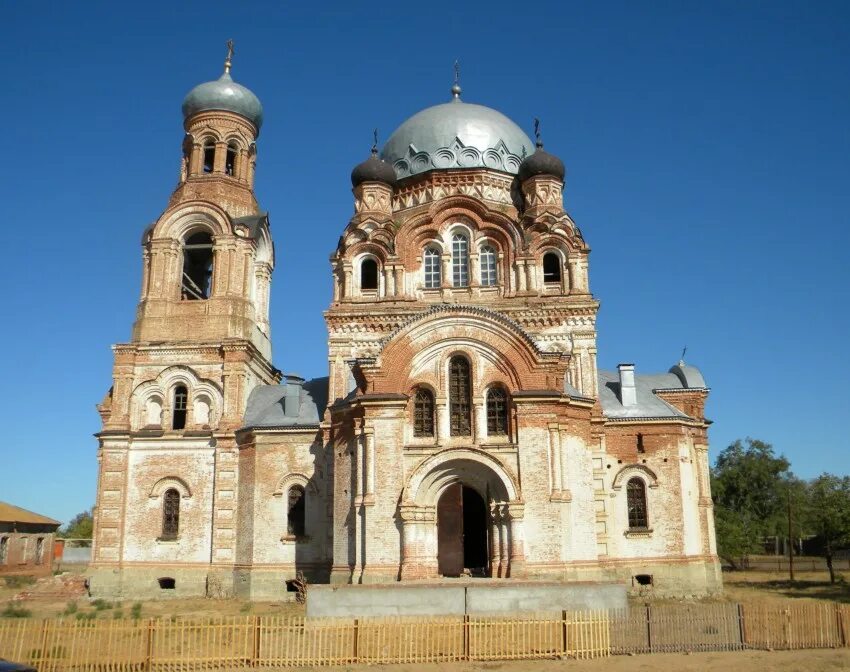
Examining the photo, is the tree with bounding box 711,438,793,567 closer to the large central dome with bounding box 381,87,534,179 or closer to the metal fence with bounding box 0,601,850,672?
the large central dome with bounding box 381,87,534,179

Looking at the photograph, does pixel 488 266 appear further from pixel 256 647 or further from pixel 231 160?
pixel 256 647

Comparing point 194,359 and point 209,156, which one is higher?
point 209,156

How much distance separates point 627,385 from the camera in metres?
26.0

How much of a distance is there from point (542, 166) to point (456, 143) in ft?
10.9

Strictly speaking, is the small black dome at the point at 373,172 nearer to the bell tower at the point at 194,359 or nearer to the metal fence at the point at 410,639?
the bell tower at the point at 194,359

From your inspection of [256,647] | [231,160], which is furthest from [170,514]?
[256,647]

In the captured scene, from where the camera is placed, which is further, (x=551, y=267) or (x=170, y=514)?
(x=551, y=267)

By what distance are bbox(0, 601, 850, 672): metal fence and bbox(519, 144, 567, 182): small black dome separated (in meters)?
16.1

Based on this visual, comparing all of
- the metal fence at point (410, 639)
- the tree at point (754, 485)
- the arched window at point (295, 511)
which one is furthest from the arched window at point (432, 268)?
the tree at point (754, 485)

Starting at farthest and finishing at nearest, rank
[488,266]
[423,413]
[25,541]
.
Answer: [25,541], [488,266], [423,413]

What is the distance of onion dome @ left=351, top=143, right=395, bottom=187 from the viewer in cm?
2770

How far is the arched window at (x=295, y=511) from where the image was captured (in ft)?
80.9

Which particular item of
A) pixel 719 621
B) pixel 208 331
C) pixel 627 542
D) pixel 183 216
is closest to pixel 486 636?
pixel 719 621

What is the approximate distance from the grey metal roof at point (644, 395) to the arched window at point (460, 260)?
5.71 m
